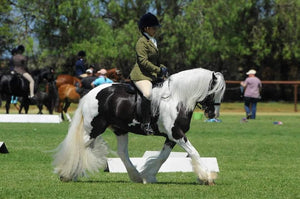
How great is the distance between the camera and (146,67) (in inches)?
390

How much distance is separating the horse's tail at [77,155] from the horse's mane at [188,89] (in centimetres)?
108

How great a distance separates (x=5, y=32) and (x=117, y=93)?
37924mm

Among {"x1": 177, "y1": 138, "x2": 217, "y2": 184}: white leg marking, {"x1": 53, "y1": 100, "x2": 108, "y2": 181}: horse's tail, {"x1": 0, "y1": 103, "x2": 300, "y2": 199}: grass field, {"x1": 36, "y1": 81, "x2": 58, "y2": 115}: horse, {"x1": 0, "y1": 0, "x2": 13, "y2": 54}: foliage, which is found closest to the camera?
{"x1": 0, "y1": 103, "x2": 300, "y2": 199}: grass field

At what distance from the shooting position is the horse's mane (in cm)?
983

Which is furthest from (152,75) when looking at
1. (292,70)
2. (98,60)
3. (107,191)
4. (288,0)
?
(292,70)

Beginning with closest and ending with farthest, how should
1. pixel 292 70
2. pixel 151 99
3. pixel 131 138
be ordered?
1. pixel 151 99
2. pixel 131 138
3. pixel 292 70

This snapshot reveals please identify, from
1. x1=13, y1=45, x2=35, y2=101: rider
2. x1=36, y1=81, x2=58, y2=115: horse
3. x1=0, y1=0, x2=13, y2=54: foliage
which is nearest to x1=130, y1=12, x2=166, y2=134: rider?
x1=13, y1=45, x2=35, y2=101: rider

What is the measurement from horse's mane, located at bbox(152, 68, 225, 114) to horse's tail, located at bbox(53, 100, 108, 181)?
1084 millimetres

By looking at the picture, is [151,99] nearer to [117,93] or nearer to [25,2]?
[117,93]

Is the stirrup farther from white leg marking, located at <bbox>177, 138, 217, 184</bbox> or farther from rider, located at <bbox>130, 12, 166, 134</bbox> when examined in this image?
white leg marking, located at <bbox>177, 138, 217, 184</bbox>

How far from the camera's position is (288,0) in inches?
2034

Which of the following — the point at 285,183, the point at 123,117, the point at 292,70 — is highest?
the point at 123,117

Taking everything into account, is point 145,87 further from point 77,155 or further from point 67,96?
point 67,96

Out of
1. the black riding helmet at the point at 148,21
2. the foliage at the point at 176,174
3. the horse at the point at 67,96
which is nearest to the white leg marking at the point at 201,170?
the foliage at the point at 176,174
